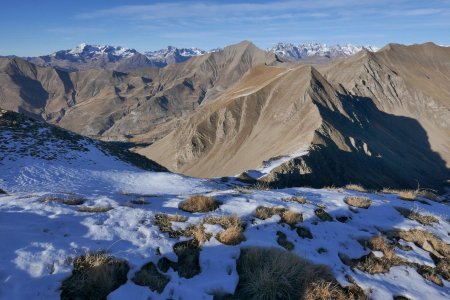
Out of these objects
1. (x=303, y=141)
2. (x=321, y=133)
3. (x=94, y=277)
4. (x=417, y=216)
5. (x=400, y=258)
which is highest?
(x=94, y=277)

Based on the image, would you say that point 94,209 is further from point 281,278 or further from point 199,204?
point 281,278

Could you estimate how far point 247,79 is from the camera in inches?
5984

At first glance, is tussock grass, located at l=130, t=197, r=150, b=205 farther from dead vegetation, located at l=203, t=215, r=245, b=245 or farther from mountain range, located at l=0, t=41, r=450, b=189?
mountain range, located at l=0, t=41, r=450, b=189

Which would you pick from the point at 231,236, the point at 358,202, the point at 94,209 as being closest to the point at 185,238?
the point at 231,236

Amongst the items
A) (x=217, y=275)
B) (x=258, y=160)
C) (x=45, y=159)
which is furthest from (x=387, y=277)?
(x=258, y=160)

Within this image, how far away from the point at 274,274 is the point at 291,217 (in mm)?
3207

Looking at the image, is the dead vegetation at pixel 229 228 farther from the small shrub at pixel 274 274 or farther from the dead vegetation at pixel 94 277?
the dead vegetation at pixel 94 277

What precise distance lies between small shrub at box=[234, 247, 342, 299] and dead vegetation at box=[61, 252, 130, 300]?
2.47 meters

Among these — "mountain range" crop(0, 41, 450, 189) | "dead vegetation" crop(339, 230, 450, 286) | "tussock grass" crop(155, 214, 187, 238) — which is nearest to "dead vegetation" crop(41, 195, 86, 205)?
"tussock grass" crop(155, 214, 187, 238)

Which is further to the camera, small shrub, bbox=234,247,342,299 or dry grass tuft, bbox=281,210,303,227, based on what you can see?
dry grass tuft, bbox=281,210,303,227

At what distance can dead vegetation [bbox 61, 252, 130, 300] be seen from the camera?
7334mm

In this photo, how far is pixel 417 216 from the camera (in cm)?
1376

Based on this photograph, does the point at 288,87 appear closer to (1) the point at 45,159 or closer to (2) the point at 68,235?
(1) the point at 45,159

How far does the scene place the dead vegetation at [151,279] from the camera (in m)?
7.78
